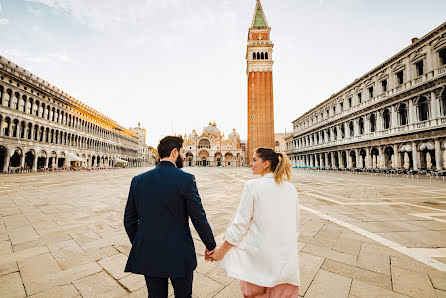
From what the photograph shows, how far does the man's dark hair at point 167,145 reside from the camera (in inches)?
60.2

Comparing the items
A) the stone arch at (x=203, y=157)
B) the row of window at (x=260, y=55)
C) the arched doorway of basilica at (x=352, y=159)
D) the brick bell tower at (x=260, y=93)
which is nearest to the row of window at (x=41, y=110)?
the stone arch at (x=203, y=157)

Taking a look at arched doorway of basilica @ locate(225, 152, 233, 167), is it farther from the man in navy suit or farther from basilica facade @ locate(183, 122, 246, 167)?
the man in navy suit

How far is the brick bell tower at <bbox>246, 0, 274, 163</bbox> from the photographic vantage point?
51.9 meters

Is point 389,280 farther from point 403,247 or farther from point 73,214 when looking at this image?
point 73,214

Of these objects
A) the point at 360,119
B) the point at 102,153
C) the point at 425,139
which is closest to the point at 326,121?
the point at 360,119

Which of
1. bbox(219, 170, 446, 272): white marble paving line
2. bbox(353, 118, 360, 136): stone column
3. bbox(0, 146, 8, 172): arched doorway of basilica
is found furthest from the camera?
bbox(353, 118, 360, 136): stone column

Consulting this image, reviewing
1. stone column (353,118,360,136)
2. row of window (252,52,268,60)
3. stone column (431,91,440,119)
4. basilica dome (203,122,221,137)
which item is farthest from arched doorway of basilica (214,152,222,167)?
stone column (431,91,440,119)

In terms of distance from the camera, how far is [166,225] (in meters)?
1.36

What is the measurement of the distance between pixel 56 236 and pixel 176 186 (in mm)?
3744

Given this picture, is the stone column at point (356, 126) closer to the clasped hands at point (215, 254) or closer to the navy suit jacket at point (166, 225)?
the clasped hands at point (215, 254)

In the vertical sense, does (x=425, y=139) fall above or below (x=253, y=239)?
above

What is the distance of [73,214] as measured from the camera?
4.95 m

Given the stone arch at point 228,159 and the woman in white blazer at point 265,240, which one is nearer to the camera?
the woman in white blazer at point 265,240

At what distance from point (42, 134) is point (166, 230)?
3653 cm
